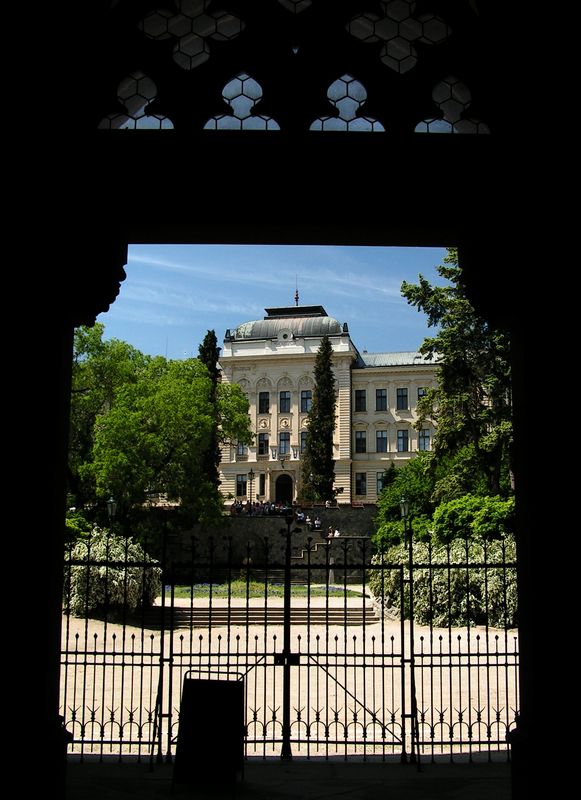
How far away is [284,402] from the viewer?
7000 centimetres

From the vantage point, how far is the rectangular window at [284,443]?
6888cm

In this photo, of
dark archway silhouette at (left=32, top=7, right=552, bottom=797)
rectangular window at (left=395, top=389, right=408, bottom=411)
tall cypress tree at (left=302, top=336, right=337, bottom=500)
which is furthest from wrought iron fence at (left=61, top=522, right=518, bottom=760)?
rectangular window at (left=395, top=389, right=408, bottom=411)

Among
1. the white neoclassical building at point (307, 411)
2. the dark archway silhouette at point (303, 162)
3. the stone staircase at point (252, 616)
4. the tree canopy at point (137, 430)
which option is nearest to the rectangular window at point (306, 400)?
the white neoclassical building at point (307, 411)

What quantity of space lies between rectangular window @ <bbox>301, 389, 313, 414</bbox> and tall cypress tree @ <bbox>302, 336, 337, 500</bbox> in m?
4.72

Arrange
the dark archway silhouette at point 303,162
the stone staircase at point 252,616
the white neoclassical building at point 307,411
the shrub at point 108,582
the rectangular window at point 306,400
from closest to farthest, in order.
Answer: the dark archway silhouette at point 303,162 → the shrub at point 108,582 → the stone staircase at point 252,616 → the white neoclassical building at point 307,411 → the rectangular window at point 306,400

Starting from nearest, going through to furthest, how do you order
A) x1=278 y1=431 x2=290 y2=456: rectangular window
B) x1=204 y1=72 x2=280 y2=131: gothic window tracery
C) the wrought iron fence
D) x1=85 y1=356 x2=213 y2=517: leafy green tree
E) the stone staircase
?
x1=204 y1=72 x2=280 y2=131: gothic window tracery → the wrought iron fence → the stone staircase → x1=85 y1=356 x2=213 y2=517: leafy green tree → x1=278 y1=431 x2=290 y2=456: rectangular window

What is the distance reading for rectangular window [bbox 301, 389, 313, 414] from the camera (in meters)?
69.4

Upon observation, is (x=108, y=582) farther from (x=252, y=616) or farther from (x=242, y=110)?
(x=242, y=110)

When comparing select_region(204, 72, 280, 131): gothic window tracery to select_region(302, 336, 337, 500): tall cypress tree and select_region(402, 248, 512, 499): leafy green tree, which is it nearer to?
select_region(402, 248, 512, 499): leafy green tree

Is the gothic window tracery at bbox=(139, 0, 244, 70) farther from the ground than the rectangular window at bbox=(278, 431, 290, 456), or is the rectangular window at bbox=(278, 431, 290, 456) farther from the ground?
the rectangular window at bbox=(278, 431, 290, 456)

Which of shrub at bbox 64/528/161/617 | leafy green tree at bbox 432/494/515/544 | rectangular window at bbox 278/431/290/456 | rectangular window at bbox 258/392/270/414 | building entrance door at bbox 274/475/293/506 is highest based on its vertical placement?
rectangular window at bbox 258/392/270/414

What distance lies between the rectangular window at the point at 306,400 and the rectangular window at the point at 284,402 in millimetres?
1311

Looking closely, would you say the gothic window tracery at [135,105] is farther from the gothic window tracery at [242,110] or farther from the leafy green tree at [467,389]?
Result: the leafy green tree at [467,389]
